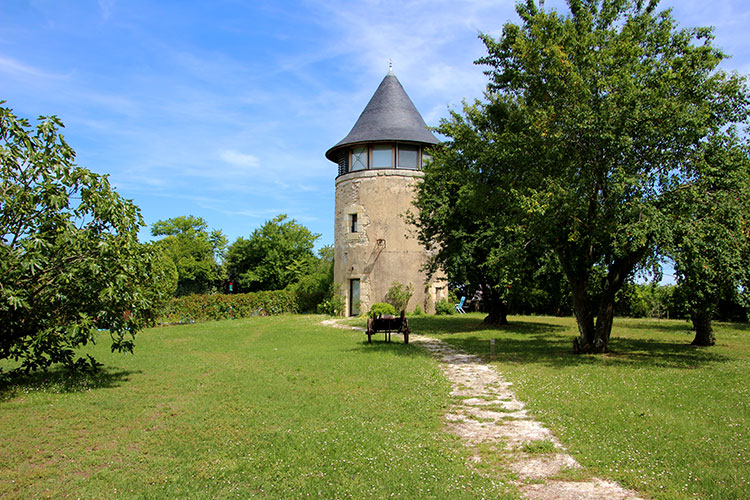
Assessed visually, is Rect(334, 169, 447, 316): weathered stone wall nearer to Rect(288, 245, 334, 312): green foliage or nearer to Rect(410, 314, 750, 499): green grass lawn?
Rect(288, 245, 334, 312): green foliage

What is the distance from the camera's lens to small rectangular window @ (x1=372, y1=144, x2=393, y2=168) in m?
29.6

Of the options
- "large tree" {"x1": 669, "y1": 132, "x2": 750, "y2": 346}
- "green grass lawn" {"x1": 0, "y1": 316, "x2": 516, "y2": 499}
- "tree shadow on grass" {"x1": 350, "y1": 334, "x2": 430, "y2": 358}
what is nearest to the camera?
"green grass lawn" {"x1": 0, "y1": 316, "x2": 516, "y2": 499}

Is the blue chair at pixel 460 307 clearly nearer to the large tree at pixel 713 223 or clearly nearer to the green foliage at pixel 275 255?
the green foliage at pixel 275 255

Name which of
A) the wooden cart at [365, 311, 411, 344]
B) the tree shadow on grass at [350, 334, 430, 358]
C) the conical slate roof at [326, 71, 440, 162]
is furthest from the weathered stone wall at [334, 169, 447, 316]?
the wooden cart at [365, 311, 411, 344]

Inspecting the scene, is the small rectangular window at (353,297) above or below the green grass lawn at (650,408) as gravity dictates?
above

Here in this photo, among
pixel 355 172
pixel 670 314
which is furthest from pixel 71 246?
pixel 670 314

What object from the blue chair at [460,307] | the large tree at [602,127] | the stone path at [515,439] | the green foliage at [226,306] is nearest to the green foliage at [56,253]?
the stone path at [515,439]

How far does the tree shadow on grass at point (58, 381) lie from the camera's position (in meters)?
9.19

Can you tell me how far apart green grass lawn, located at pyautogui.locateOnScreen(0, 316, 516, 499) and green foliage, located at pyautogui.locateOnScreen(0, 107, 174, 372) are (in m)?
1.12

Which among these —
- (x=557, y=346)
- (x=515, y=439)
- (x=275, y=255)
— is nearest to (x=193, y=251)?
(x=275, y=255)

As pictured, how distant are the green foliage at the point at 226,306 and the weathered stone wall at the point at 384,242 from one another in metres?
4.66

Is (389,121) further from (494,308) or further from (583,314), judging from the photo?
(583,314)

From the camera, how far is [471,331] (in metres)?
21.3

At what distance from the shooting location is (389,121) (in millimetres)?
30312
